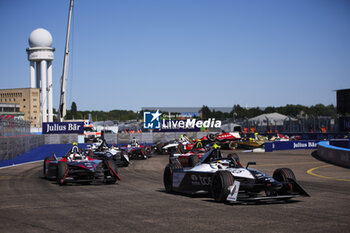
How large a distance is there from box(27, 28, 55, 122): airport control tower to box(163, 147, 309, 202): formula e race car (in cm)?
9547

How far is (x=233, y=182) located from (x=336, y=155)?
58.2 ft

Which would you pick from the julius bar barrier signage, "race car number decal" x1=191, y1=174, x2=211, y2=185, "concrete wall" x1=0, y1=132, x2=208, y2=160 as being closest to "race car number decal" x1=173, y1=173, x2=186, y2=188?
"race car number decal" x1=191, y1=174, x2=211, y2=185

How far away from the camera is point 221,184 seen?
10875 millimetres

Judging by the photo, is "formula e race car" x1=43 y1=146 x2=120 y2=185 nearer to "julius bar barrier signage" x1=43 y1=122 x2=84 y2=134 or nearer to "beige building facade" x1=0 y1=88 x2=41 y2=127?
"julius bar barrier signage" x1=43 y1=122 x2=84 y2=134

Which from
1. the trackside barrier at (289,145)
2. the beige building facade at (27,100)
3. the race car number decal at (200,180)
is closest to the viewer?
the race car number decal at (200,180)

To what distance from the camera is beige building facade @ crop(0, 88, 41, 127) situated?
373 feet

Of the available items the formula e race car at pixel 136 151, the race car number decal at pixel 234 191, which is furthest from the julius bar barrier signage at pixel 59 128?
the race car number decal at pixel 234 191

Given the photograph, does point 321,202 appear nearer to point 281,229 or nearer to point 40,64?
point 281,229

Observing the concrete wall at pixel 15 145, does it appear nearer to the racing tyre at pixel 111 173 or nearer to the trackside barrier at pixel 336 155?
the racing tyre at pixel 111 173

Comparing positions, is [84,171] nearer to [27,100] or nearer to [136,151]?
[136,151]

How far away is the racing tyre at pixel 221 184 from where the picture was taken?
1077cm

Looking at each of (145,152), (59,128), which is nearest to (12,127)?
(145,152)

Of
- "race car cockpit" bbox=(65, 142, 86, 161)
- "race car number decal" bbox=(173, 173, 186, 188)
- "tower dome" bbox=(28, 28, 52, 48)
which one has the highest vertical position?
Answer: "tower dome" bbox=(28, 28, 52, 48)

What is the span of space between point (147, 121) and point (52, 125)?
12443 mm
